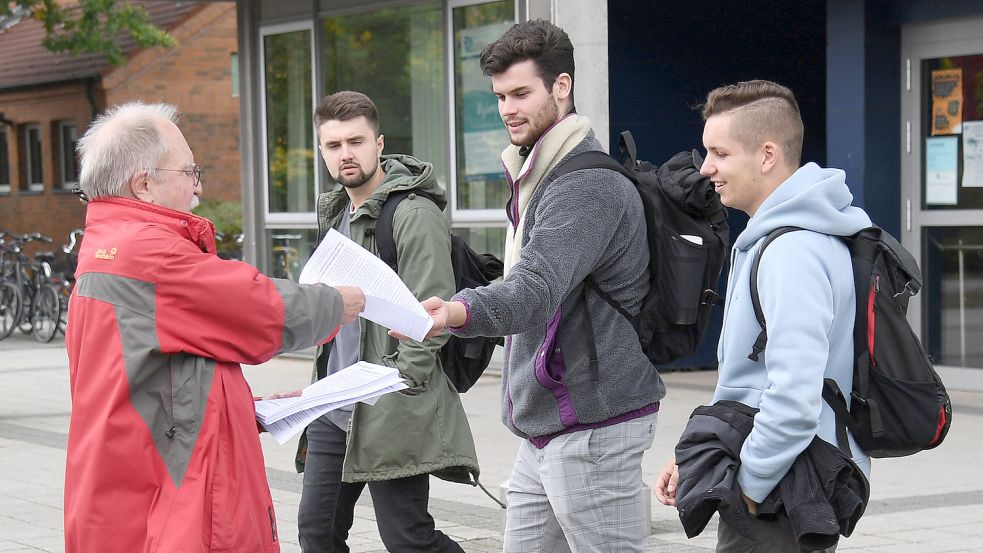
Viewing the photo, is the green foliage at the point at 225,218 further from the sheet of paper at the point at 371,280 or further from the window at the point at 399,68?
the sheet of paper at the point at 371,280

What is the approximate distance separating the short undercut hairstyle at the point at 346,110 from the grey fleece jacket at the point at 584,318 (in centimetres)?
159

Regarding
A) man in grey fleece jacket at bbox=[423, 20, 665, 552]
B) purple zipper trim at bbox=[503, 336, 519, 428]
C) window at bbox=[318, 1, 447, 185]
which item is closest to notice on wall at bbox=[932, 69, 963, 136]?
window at bbox=[318, 1, 447, 185]

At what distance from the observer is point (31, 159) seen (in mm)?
33844

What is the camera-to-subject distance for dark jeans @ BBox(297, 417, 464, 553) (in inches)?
189

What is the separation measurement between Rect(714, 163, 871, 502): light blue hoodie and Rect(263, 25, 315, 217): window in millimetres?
12104

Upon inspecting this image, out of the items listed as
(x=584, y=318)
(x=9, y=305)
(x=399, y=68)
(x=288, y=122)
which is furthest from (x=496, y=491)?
(x=9, y=305)

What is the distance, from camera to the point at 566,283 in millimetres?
A: 3504

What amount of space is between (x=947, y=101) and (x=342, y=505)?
8.16 metres

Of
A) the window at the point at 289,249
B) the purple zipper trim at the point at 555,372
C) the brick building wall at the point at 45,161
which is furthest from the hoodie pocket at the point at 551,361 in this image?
the brick building wall at the point at 45,161

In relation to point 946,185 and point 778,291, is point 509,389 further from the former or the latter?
point 946,185

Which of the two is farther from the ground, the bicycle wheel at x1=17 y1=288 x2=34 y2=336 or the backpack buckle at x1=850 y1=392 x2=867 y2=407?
the backpack buckle at x1=850 y1=392 x2=867 y2=407

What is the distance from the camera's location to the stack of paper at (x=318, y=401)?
3.69 m

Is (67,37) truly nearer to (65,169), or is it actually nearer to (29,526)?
(65,169)

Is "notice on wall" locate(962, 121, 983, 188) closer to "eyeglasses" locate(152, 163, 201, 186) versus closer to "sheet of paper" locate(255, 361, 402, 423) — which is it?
"sheet of paper" locate(255, 361, 402, 423)
